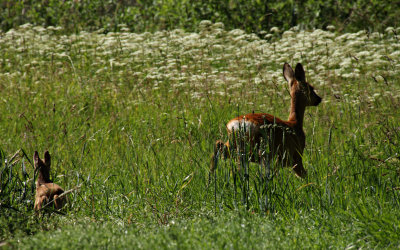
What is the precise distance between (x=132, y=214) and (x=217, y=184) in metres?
0.73

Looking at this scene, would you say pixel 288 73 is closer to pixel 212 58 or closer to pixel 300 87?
pixel 300 87

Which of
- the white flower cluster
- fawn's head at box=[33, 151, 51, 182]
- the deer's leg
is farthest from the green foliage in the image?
the deer's leg

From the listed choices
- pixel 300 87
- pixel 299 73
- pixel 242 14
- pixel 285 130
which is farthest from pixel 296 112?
pixel 242 14

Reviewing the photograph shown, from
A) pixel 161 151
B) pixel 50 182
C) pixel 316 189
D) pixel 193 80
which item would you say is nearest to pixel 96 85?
pixel 193 80

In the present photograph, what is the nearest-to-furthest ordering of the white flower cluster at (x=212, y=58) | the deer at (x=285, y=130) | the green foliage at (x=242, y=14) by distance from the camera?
1. the deer at (x=285, y=130)
2. the white flower cluster at (x=212, y=58)
3. the green foliage at (x=242, y=14)

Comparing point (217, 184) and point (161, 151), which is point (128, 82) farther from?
point (217, 184)

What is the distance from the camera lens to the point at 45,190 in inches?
170

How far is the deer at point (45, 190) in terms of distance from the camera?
423cm

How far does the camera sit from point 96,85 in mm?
8641

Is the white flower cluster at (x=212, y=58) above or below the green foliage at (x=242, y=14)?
below

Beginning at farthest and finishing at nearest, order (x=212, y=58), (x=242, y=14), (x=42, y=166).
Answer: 1. (x=242, y=14)
2. (x=212, y=58)
3. (x=42, y=166)

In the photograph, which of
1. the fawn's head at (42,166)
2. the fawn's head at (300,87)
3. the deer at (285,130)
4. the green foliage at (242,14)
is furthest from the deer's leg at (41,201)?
the green foliage at (242,14)

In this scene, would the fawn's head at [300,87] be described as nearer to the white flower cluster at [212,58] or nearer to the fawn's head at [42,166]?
the white flower cluster at [212,58]

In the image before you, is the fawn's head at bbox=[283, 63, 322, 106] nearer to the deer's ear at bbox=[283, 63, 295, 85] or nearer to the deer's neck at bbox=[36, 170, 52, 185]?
the deer's ear at bbox=[283, 63, 295, 85]
